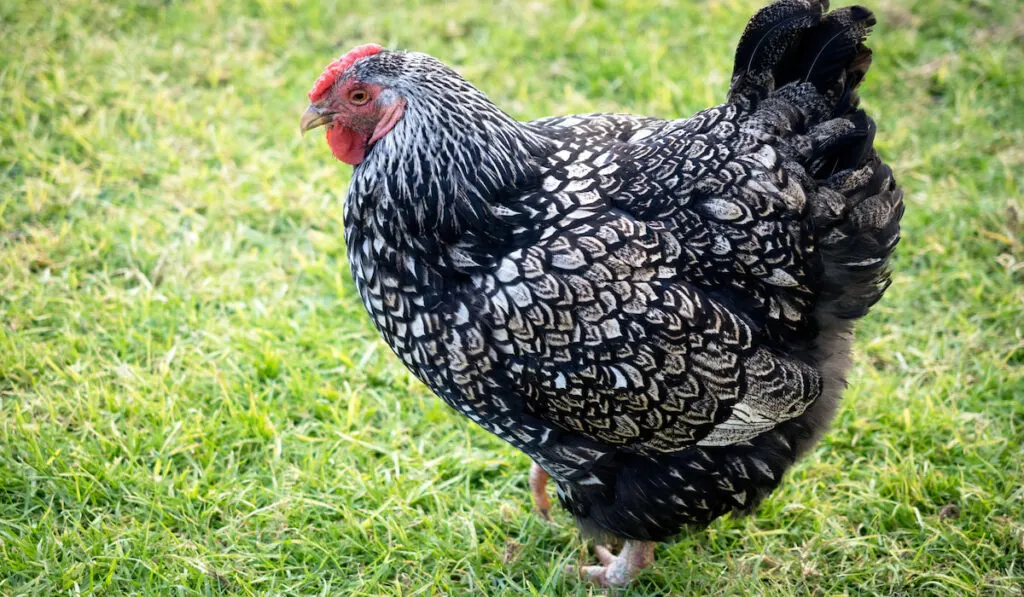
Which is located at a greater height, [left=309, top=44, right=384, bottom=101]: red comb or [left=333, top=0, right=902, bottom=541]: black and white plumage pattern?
[left=309, top=44, right=384, bottom=101]: red comb

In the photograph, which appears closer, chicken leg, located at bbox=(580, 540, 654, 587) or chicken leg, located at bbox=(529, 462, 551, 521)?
chicken leg, located at bbox=(580, 540, 654, 587)

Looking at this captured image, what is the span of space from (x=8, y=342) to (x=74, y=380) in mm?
394

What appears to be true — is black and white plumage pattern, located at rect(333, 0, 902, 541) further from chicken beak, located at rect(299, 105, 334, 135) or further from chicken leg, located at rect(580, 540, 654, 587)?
chicken leg, located at rect(580, 540, 654, 587)

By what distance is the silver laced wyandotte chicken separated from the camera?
277 centimetres

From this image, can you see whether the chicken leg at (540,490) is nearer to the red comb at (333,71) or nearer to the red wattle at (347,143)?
the red wattle at (347,143)

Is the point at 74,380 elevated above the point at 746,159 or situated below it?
below

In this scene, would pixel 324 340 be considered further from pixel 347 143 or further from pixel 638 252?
pixel 638 252

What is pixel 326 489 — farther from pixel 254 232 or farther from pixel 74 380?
pixel 254 232

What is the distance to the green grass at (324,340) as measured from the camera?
3375 millimetres

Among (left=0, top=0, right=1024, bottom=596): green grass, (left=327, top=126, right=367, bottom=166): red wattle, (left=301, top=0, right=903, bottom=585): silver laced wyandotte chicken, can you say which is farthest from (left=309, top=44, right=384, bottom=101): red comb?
(left=0, top=0, right=1024, bottom=596): green grass

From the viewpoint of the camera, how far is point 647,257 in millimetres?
2797

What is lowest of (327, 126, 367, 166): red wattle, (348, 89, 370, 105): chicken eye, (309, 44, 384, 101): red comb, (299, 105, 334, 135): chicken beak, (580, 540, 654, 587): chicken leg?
(580, 540, 654, 587): chicken leg

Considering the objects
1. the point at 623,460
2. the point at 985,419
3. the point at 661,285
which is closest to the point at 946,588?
the point at 985,419

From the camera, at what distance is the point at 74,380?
152 inches
